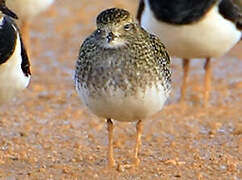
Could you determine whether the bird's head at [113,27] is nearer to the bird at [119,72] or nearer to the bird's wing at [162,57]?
the bird at [119,72]

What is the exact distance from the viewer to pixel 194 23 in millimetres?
9836

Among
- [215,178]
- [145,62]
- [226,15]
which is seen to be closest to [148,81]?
[145,62]

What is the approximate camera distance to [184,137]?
8.78 metres

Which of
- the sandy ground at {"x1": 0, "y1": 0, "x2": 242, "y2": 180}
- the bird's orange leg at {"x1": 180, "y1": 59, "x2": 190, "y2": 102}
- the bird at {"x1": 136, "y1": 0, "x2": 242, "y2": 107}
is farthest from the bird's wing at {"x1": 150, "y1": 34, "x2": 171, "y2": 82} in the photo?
the bird's orange leg at {"x1": 180, "y1": 59, "x2": 190, "y2": 102}

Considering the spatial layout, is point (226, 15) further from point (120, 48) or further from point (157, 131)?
point (120, 48)

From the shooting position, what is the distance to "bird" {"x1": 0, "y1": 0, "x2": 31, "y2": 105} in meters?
7.71

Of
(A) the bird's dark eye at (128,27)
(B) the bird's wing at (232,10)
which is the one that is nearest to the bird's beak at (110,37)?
(A) the bird's dark eye at (128,27)

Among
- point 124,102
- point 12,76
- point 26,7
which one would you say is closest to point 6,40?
point 12,76

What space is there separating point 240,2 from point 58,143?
284cm

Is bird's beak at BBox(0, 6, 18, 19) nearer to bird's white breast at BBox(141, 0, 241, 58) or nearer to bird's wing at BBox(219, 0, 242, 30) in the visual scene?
bird's white breast at BBox(141, 0, 241, 58)

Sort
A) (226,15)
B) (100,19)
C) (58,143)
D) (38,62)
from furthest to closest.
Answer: (38,62) < (226,15) < (58,143) < (100,19)

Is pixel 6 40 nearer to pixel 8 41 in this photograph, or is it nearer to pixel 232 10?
pixel 8 41

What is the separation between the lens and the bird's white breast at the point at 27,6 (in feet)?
37.4

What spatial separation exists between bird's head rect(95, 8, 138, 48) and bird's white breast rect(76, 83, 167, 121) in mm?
374
